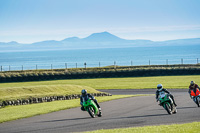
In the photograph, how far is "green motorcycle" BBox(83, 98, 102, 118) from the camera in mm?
18042

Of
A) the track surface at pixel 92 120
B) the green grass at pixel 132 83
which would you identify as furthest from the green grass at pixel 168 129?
the green grass at pixel 132 83

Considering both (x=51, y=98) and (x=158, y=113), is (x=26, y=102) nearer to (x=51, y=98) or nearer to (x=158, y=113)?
(x=51, y=98)

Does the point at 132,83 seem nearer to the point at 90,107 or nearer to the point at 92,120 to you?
the point at 90,107

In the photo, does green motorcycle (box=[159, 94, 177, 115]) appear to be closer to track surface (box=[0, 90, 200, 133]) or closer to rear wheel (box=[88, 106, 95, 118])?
track surface (box=[0, 90, 200, 133])

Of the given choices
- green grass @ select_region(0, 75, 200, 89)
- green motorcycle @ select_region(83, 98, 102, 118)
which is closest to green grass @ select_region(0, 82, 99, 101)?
green motorcycle @ select_region(83, 98, 102, 118)

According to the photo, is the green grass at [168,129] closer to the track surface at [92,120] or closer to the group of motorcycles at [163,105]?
the track surface at [92,120]

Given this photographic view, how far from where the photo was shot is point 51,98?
28719 millimetres

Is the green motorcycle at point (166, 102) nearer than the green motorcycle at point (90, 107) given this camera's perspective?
No

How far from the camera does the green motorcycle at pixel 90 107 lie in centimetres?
1804

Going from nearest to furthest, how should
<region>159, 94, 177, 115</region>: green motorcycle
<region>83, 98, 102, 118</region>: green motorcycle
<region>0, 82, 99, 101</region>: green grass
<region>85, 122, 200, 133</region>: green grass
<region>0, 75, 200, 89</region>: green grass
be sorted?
<region>85, 122, 200, 133</region>: green grass < <region>83, 98, 102, 118</region>: green motorcycle < <region>159, 94, 177, 115</region>: green motorcycle < <region>0, 82, 99, 101</region>: green grass < <region>0, 75, 200, 89</region>: green grass

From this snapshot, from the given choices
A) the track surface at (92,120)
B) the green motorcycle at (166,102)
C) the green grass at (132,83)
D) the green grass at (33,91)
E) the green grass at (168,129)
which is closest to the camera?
the green grass at (168,129)

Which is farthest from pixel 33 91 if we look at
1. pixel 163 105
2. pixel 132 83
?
pixel 132 83

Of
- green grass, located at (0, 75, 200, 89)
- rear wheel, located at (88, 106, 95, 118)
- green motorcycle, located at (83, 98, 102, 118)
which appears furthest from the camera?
green grass, located at (0, 75, 200, 89)

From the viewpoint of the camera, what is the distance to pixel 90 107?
59.8 feet
